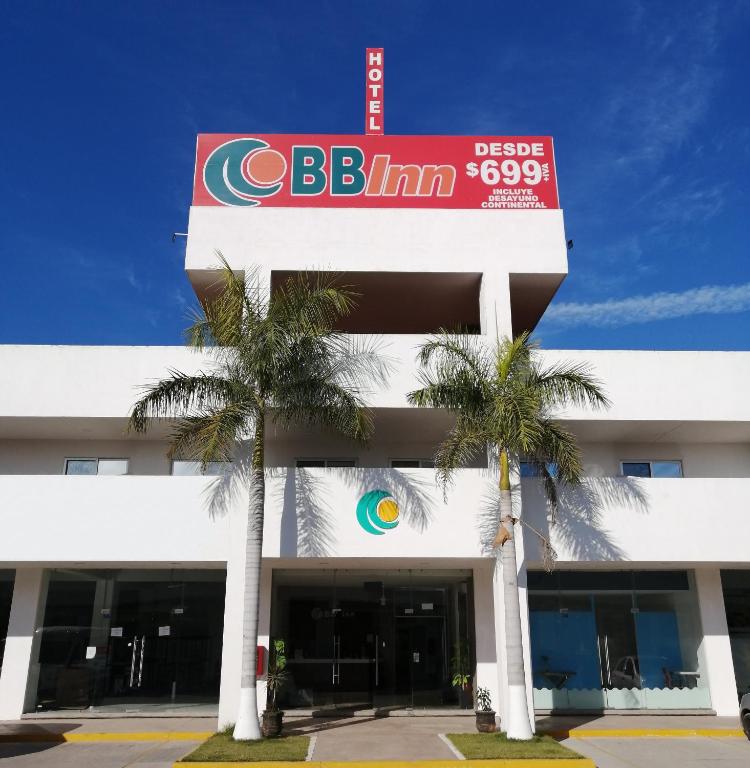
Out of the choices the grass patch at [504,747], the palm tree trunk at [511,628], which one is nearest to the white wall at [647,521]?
the palm tree trunk at [511,628]

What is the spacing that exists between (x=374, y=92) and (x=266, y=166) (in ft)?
15.2

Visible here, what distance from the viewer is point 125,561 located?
17.3 meters

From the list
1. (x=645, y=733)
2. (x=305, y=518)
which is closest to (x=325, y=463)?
(x=305, y=518)

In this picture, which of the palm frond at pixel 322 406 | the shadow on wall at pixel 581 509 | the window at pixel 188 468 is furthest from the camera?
the window at pixel 188 468

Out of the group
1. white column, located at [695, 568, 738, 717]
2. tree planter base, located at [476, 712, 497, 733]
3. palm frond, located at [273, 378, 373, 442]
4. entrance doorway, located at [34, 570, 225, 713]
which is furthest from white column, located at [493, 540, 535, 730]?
entrance doorway, located at [34, 570, 225, 713]

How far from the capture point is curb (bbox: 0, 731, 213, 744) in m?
15.9

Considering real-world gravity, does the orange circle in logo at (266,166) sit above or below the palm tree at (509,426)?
above

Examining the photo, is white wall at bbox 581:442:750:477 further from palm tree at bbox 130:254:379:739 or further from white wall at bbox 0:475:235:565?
white wall at bbox 0:475:235:565

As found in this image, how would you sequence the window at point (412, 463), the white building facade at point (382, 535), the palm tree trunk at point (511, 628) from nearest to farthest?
1. the palm tree trunk at point (511, 628)
2. the white building facade at point (382, 535)
3. the window at point (412, 463)

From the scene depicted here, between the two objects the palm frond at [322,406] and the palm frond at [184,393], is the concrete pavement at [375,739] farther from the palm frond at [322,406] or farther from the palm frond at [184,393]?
the palm frond at [184,393]

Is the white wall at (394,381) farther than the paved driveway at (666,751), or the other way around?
the white wall at (394,381)

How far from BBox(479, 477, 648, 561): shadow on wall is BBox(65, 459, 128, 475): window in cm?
979

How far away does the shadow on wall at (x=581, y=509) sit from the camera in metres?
17.5

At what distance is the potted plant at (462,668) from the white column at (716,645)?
6.17 m
